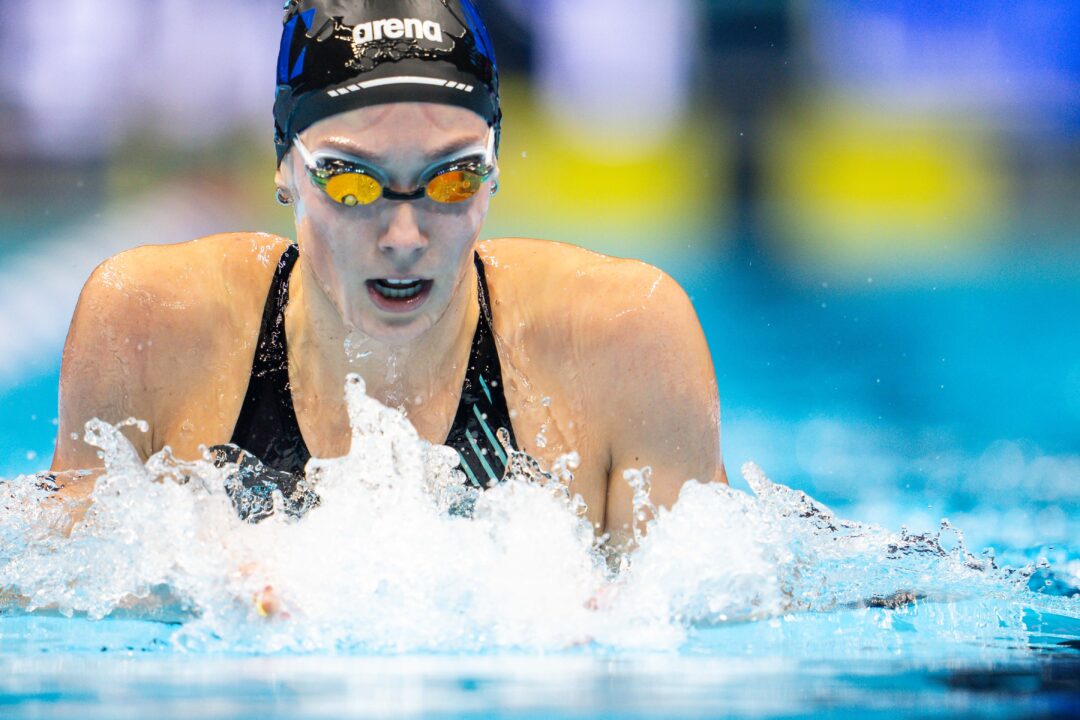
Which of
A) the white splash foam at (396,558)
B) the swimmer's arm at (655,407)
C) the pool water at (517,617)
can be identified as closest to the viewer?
the pool water at (517,617)

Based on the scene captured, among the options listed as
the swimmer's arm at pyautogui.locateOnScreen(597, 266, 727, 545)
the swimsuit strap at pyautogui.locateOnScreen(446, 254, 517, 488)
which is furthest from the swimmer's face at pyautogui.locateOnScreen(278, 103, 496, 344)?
the swimmer's arm at pyautogui.locateOnScreen(597, 266, 727, 545)

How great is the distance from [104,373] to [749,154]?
2904mm

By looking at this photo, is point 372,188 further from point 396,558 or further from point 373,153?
point 396,558

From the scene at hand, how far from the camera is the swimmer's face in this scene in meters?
2.11

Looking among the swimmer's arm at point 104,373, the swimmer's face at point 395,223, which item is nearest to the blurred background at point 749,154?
the swimmer's arm at point 104,373

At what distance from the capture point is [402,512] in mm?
2082

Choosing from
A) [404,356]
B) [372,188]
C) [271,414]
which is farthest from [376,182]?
[271,414]

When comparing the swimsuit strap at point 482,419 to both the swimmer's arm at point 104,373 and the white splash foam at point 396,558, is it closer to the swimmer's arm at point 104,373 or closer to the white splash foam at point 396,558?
the white splash foam at point 396,558

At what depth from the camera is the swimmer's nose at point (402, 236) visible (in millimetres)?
2094

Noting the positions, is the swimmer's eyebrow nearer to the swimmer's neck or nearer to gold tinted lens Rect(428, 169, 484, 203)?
gold tinted lens Rect(428, 169, 484, 203)

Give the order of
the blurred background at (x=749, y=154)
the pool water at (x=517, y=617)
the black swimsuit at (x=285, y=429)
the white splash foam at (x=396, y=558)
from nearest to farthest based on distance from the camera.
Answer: the pool water at (x=517, y=617) → the white splash foam at (x=396, y=558) → the black swimsuit at (x=285, y=429) → the blurred background at (x=749, y=154)

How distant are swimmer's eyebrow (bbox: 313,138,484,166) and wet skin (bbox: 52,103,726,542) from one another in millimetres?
29

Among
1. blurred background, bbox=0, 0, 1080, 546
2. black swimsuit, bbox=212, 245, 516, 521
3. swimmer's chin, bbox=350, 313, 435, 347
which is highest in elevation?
blurred background, bbox=0, 0, 1080, 546

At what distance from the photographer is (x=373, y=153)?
2.12m
